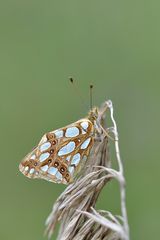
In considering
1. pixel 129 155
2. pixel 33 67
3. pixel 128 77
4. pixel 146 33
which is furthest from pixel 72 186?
pixel 146 33

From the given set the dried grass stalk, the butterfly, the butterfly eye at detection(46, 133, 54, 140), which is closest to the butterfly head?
the butterfly

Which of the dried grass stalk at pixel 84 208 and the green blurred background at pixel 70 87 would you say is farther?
the green blurred background at pixel 70 87

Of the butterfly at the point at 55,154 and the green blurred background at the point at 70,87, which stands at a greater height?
the green blurred background at the point at 70,87

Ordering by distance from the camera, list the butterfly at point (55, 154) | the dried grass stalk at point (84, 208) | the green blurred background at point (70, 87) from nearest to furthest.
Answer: the dried grass stalk at point (84, 208), the butterfly at point (55, 154), the green blurred background at point (70, 87)

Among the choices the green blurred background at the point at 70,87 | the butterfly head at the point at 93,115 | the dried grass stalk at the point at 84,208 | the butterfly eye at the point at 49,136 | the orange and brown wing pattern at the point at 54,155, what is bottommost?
the dried grass stalk at the point at 84,208

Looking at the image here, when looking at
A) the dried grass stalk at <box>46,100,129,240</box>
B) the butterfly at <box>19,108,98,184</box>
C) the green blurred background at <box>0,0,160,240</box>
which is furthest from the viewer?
the green blurred background at <box>0,0,160,240</box>

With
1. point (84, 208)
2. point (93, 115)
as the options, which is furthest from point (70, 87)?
point (84, 208)

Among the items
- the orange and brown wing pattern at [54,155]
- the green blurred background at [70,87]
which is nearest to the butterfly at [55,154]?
the orange and brown wing pattern at [54,155]

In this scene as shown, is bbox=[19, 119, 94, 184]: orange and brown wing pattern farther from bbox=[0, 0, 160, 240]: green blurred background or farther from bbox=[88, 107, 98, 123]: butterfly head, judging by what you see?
bbox=[0, 0, 160, 240]: green blurred background

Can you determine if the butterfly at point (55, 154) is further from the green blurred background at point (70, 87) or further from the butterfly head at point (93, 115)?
the green blurred background at point (70, 87)
